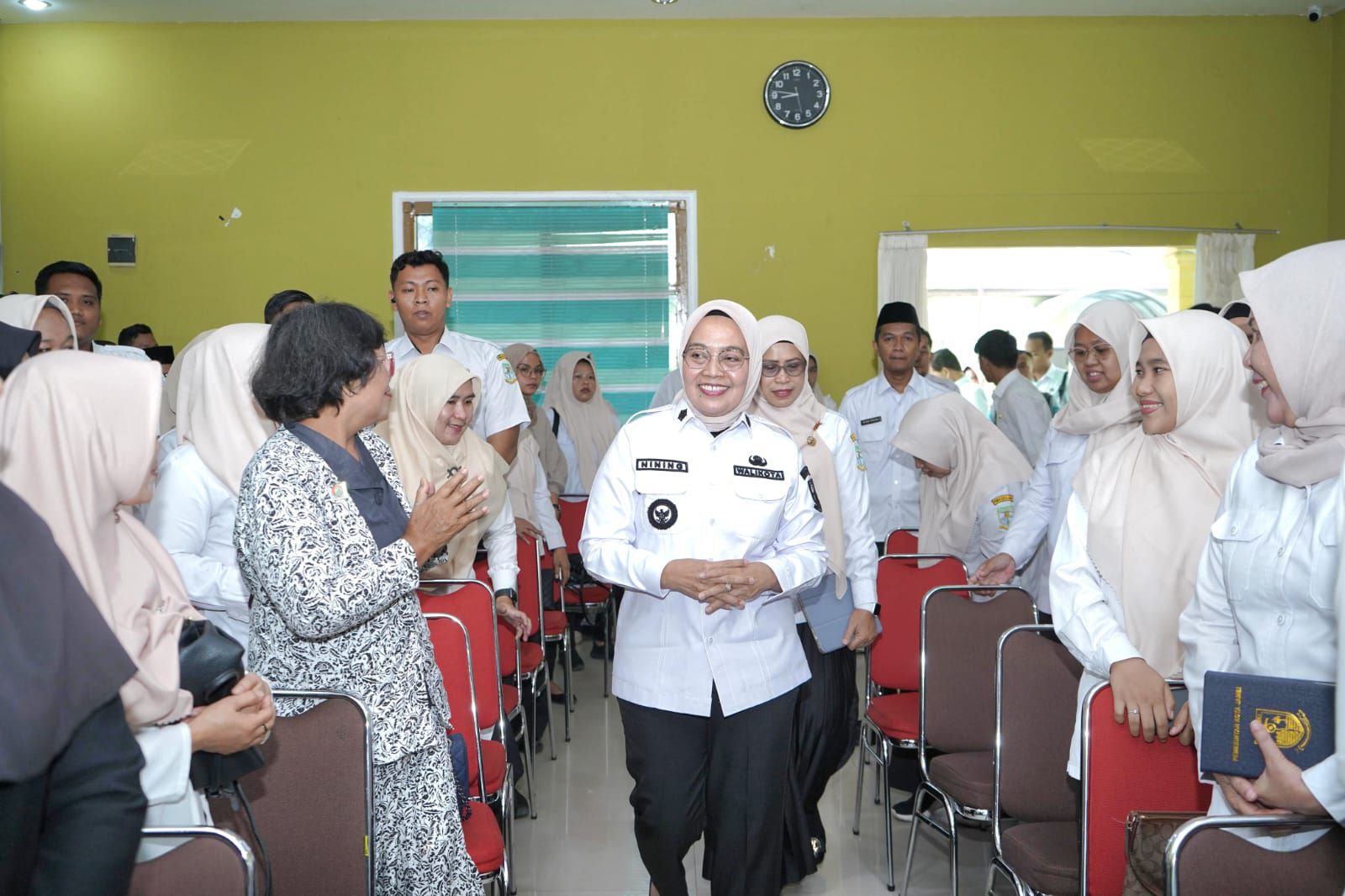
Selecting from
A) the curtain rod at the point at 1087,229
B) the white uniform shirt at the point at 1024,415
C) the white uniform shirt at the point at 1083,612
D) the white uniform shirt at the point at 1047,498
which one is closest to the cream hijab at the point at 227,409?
the white uniform shirt at the point at 1083,612

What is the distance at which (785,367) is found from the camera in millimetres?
3512

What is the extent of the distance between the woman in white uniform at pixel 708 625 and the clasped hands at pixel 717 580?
13mm

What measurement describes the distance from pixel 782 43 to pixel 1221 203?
129 inches

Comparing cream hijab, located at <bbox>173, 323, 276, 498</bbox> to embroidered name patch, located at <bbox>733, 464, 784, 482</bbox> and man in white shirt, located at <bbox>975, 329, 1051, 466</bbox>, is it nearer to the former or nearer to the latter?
embroidered name patch, located at <bbox>733, 464, 784, 482</bbox>

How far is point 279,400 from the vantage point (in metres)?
2.11

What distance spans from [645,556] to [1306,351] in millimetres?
1346

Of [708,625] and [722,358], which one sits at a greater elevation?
[722,358]

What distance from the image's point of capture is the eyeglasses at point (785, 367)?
3.51 metres

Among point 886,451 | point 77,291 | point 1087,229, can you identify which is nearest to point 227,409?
point 77,291

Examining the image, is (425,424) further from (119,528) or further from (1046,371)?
(1046,371)

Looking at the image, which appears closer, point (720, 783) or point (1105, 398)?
point (720, 783)

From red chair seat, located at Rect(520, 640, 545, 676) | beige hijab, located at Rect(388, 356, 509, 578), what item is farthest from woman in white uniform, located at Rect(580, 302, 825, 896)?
red chair seat, located at Rect(520, 640, 545, 676)

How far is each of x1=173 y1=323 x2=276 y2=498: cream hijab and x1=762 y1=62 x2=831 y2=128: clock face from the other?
5.74m

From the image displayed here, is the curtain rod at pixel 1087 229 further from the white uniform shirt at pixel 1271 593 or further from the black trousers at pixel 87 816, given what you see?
the black trousers at pixel 87 816
